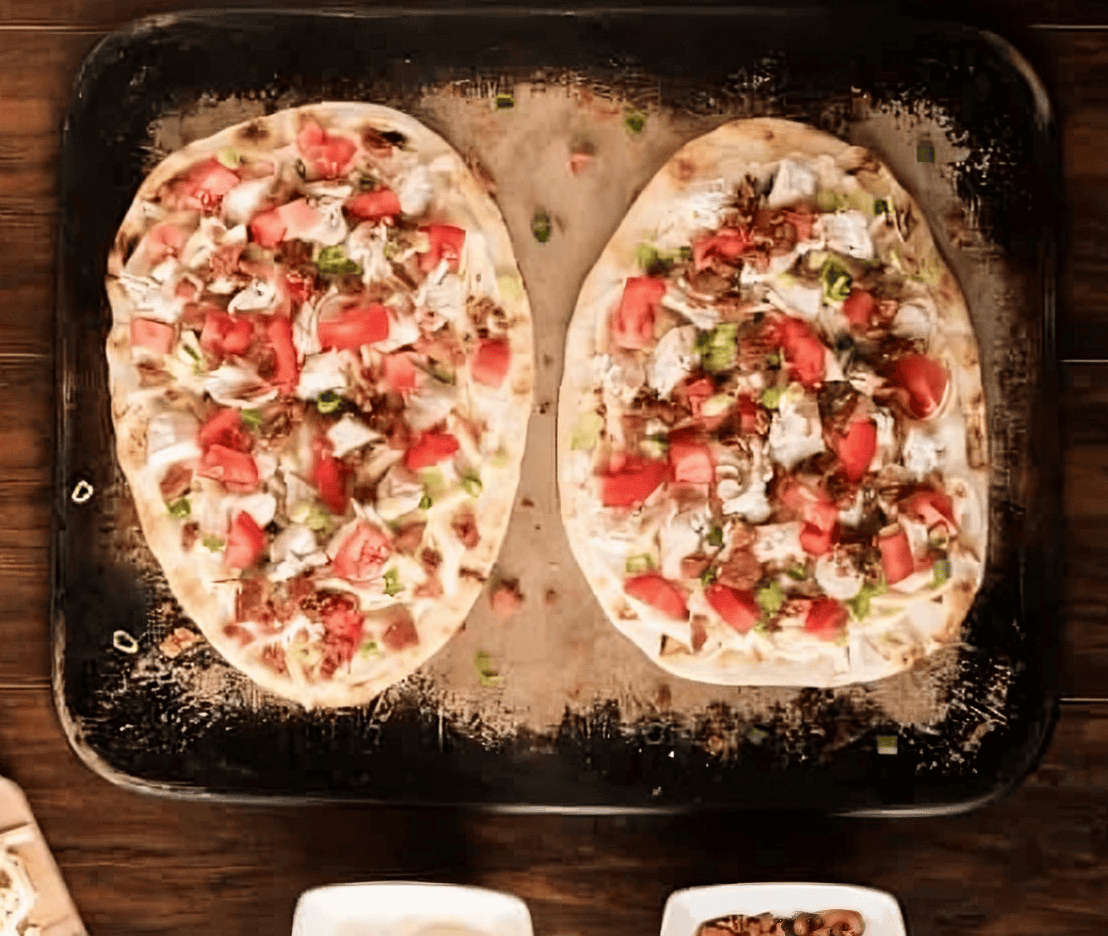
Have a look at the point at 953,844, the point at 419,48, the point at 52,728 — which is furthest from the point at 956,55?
the point at 52,728

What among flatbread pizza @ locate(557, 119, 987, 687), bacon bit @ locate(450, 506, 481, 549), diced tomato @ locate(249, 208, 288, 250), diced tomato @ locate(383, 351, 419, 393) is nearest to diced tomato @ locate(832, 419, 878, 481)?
flatbread pizza @ locate(557, 119, 987, 687)

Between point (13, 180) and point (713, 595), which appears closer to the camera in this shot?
point (713, 595)

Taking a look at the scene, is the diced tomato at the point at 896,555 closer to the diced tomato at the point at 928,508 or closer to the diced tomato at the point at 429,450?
the diced tomato at the point at 928,508

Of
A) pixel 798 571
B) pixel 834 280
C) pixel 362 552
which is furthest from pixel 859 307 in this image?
pixel 362 552

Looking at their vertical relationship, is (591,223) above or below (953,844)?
above

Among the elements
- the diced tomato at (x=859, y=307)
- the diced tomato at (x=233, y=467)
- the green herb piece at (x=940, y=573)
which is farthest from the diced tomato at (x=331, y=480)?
the green herb piece at (x=940, y=573)

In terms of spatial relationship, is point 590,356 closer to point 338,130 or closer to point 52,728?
point 338,130
